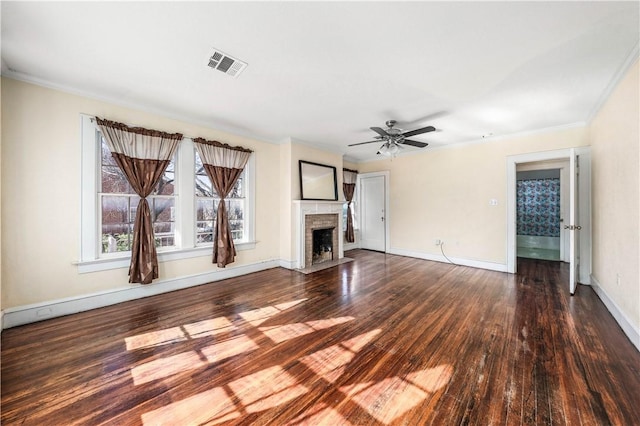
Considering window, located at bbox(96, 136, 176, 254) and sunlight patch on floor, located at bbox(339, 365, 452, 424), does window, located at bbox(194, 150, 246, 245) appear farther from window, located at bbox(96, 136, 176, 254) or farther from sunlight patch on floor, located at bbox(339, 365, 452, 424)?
sunlight patch on floor, located at bbox(339, 365, 452, 424)

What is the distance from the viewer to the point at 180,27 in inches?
73.7

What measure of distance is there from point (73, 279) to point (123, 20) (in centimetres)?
279

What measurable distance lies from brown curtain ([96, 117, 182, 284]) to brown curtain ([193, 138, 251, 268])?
0.67 metres

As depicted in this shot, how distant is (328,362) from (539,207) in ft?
26.9

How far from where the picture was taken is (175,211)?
12.1 ft

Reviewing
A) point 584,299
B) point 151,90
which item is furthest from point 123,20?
point 584,299

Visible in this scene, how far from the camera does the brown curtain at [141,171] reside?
3.07 meters

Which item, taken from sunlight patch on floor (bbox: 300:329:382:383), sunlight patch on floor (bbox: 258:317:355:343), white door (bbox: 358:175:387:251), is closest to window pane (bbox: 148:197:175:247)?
sunlight patch on floor (bbox: 258:317:355:343)

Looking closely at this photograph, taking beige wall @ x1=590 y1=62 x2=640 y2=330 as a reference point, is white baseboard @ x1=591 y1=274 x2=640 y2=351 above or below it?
below

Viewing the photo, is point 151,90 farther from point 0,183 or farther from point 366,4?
point 366,4

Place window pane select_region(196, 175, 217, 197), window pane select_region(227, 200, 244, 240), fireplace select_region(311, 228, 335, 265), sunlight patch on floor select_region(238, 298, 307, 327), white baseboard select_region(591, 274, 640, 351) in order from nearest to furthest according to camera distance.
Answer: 1. white baseboard select_region(591, 274, 640, 351)
2. sunlight patch on floor select_region(238, 298, 307, 327)
3. window pane select_region(196, 175, 217, 197)
4. window pane select_region(227, 200, 244, 240)
5. fireplace select_region(311, 228, 335, 265)

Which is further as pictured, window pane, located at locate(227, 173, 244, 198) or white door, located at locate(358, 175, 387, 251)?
white door, located at locate(358, 175, 387, 251)

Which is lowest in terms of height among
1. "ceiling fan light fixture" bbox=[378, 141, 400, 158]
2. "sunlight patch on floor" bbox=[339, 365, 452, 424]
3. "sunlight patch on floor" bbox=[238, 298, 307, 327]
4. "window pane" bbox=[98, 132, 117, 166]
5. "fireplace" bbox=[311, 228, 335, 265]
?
"sunlight patch on floor" bbox=[339, 365, 452, 424]

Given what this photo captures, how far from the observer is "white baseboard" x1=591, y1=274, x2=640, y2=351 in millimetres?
2145
